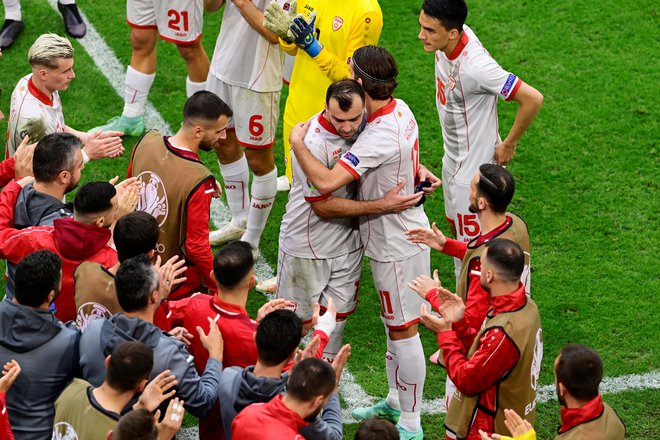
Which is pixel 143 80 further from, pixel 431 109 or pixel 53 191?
pixel 53 191

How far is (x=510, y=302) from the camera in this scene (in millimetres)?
5145

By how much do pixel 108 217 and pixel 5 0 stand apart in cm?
560

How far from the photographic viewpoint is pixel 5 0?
10.3 metres

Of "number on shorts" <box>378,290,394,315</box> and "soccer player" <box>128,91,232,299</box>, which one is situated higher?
"soccer player" <box>128,91,232,299</box>

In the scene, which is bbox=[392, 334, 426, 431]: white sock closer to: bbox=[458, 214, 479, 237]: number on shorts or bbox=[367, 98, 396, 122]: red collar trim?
bbox=[458, 214, 479, 237]: number on shorts

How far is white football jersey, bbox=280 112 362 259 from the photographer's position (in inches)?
233

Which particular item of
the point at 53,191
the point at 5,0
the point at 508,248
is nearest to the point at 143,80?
the point at 5,0

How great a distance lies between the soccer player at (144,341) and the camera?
4.86 metres

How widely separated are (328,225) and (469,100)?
145cm

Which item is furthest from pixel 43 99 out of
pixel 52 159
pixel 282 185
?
pixel 282 185

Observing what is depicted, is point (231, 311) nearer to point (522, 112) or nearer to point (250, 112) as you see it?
point (522, 112)

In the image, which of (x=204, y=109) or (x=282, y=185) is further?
(x=282, y=185)

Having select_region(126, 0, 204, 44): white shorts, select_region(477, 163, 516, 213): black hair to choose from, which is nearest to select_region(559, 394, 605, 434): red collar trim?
select_region(477, 163, 516, 213): black hair

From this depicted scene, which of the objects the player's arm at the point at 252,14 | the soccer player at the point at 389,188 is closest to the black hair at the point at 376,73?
the soccer player at the point at 389,188
